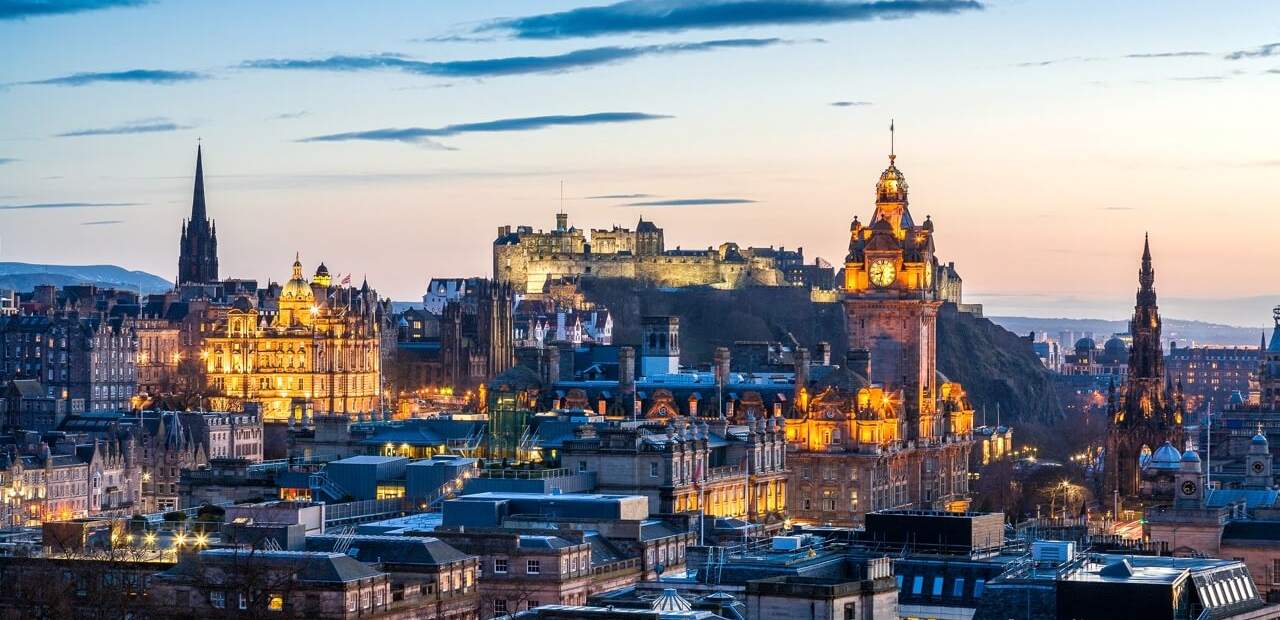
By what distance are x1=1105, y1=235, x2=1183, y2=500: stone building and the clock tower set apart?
1222 centimetres

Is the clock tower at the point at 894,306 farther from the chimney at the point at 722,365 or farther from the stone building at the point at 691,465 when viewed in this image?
the stone building at the point at 691,465

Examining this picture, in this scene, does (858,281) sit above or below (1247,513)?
above

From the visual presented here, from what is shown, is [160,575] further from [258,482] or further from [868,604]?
[258,482]

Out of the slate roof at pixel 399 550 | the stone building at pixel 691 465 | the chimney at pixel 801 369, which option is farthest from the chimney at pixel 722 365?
the slate roof at pixel 399 550

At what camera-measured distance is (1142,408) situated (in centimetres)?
17800

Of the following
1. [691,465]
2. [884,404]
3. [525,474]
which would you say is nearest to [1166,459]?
[884,404]

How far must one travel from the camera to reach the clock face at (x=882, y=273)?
185500 mm

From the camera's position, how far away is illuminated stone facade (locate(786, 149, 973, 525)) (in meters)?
167

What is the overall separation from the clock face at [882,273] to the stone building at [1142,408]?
51.1ft

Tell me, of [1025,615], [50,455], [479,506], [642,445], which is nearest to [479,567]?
[479,506]

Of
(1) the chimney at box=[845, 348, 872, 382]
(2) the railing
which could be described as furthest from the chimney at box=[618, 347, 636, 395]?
(2) the railing

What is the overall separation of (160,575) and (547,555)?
1380 centimetres

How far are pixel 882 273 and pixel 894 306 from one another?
227cm

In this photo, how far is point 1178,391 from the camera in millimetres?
185500
